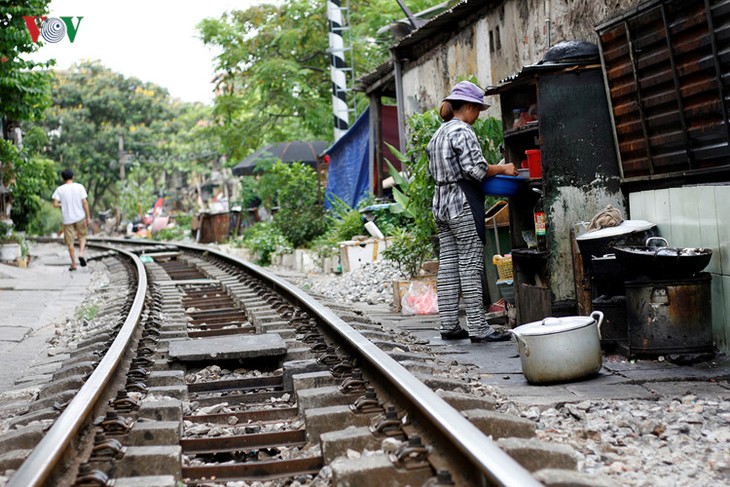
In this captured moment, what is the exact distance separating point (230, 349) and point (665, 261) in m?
2.86

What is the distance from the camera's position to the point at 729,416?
4.20m

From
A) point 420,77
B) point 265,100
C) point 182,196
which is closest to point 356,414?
point 420,77

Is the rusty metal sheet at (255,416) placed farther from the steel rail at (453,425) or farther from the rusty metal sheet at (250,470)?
the rusty metal sheet at (250,470)

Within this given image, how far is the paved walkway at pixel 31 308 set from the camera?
749 cm

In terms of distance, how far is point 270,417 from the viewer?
4648 mm

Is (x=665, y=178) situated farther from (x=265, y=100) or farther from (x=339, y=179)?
(x=265, y=100)

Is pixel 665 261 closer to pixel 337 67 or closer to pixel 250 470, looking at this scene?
pixel 250 470

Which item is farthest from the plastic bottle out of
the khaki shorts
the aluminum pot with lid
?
the khaki shorts

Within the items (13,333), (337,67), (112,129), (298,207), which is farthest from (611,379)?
(112,129)

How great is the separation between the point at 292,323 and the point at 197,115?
54.1m

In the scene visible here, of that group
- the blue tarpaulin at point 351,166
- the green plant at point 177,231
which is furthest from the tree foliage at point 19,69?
the green plant at point 177,231

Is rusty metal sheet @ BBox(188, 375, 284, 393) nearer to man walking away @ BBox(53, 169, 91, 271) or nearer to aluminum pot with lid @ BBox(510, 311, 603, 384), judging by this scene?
aluminum pot with lid @ BBox(510, 311, 603, 384)

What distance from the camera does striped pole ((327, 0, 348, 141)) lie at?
21422 millimetres

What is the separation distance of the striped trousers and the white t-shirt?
413 inches
